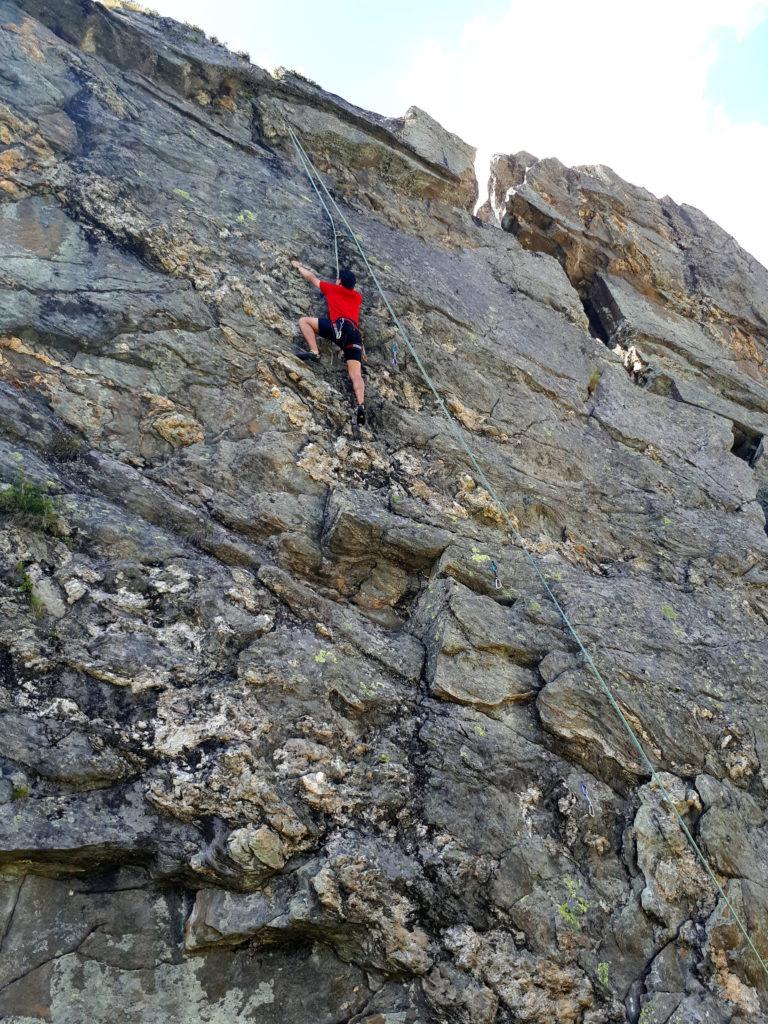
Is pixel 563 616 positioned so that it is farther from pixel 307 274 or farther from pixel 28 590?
pixel 307 274

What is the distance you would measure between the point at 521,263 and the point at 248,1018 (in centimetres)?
1038

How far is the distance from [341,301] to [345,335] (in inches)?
20.5

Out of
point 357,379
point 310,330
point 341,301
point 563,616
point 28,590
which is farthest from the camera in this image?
point 341,301

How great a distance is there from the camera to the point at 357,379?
7.44 m

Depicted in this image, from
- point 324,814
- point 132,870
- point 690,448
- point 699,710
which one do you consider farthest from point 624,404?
point 132,870

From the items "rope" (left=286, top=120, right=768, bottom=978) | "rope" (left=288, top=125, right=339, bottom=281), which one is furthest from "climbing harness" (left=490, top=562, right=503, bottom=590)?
"rope" (left=288, top=125, right=339, bottom=281)

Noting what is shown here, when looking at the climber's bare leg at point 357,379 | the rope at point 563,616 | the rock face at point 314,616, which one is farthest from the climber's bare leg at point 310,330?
the rope at point 563,616

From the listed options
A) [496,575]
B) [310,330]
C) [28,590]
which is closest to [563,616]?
[496,575]

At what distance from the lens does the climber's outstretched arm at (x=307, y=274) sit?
322 inches

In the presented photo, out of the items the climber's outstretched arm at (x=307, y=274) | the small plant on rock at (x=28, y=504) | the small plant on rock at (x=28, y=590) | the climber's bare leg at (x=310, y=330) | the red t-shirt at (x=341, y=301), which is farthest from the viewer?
the climber's outstretched arm at (x=307, y=274)

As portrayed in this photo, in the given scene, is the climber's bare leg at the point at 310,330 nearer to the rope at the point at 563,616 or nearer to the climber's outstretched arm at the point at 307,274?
the climber's outstretched arm at the point at 307,274

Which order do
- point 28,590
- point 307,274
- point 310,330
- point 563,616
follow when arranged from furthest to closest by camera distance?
point 307,274
point 310,330
point 563,616
point 28,590

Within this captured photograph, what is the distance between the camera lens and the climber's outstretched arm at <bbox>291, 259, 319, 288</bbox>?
817cm

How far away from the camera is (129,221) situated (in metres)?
7.64
